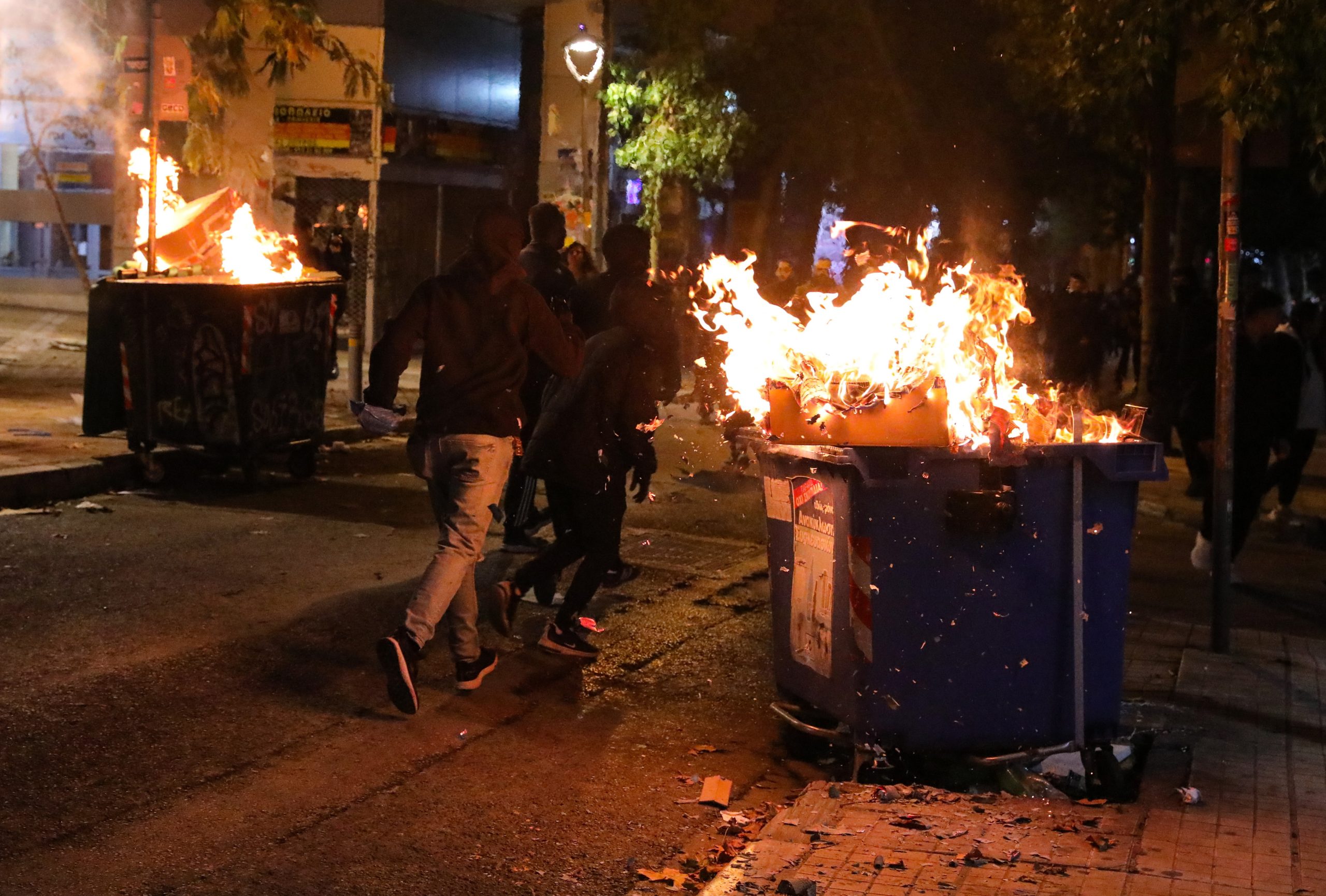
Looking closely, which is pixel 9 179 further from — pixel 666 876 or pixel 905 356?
pixel 666 876

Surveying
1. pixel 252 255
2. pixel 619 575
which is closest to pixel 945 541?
pixel 619 575

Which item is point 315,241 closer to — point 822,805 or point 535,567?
point 535,567

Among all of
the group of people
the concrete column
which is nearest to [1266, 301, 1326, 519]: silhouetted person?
the group of people

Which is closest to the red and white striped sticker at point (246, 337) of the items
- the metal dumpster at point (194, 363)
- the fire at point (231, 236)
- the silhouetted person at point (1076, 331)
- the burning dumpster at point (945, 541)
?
the metal dumpster at point (194, 363)

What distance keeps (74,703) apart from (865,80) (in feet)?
74.9

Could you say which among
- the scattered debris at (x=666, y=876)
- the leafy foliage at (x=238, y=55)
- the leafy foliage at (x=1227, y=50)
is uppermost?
the leafy foliage at (x=238, y=55)

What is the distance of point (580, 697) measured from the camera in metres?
6.40

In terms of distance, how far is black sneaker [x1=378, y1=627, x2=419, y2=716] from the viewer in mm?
5746

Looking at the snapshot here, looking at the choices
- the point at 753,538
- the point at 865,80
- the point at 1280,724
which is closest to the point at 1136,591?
the point at 753,538

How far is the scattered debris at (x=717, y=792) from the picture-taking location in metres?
5.29

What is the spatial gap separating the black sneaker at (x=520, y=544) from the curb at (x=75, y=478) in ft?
10.7

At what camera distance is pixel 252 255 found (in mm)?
13375

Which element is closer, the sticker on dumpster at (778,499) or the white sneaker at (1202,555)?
the sticker on dumpster at (778,499)

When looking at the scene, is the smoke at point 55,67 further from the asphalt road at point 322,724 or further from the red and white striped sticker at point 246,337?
the asphalt road at point 322,724
